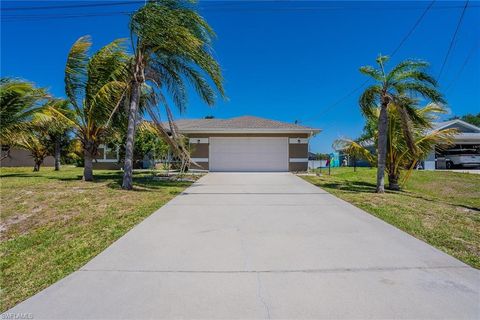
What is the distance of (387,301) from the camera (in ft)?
9.70

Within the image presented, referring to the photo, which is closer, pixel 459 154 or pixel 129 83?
pixel 129 83

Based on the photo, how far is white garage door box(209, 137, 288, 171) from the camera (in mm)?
18719

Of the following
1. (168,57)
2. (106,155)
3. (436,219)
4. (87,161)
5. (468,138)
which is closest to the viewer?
(436,219)

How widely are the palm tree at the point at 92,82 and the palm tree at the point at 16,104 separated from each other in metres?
0.99

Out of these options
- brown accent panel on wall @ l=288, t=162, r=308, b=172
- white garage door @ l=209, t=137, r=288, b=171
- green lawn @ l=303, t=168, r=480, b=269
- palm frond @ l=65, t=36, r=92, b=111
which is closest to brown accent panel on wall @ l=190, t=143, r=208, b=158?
white garage door @ l=209, t=137, r=288, b=171

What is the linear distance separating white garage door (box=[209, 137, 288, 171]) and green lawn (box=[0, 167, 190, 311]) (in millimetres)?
9585

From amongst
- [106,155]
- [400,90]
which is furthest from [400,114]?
[106,155]

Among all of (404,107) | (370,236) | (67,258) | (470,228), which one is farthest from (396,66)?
(67,258)

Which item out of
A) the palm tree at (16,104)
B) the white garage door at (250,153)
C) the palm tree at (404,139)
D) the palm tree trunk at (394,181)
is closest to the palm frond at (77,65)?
the palm tree at (16,104)

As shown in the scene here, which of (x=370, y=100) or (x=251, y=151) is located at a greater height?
(x=370, y=100)

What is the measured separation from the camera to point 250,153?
18734mm

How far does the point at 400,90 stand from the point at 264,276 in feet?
28.9

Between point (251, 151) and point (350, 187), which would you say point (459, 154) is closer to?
point (251, 151)

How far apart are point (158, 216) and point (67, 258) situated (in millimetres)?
2310
